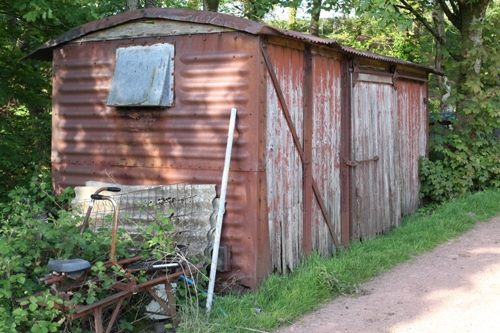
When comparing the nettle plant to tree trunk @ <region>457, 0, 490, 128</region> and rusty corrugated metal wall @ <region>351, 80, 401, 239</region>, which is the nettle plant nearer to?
rusty corrugated metal wall @ <region>351, 80, 401, 239</region>

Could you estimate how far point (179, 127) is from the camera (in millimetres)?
7191

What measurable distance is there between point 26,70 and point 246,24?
19.0 feet

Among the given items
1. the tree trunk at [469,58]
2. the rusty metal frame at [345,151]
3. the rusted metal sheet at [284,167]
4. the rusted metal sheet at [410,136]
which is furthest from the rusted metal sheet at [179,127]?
the tree trunk at [469,58]

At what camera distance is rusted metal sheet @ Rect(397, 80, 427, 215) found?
11344mm

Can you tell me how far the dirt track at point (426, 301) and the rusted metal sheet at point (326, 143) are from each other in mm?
1093

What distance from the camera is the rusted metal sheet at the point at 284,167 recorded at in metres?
7.01

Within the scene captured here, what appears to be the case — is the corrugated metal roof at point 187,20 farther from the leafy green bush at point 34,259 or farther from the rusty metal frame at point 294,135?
the leafy green bush at point 34,259

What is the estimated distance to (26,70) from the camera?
35.6 feet

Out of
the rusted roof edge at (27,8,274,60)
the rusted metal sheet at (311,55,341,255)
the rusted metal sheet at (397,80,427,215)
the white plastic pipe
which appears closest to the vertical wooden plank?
the rusted metal sheet at (311,55,341,255)

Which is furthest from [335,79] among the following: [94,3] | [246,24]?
[94,3]

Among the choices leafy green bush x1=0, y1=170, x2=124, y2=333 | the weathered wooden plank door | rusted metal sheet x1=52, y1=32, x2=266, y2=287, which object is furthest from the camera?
the weathered wooden plank door

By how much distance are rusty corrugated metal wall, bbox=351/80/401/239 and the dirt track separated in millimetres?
1343

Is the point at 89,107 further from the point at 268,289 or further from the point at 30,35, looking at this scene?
the point at 30,35

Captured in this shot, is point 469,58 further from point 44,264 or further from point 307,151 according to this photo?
point 44,264
